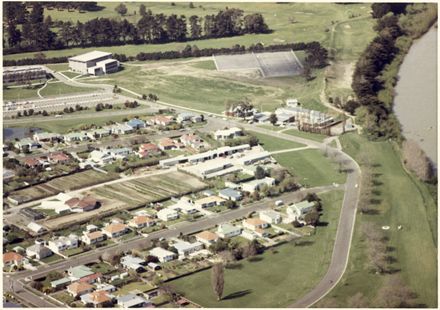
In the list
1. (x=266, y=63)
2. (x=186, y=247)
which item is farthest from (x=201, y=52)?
(x=186, y=247)

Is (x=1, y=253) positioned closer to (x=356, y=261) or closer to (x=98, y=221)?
(x=98, y=221)

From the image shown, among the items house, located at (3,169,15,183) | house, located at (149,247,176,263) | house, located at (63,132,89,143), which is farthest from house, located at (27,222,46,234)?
house, located at (63,132,89,143)

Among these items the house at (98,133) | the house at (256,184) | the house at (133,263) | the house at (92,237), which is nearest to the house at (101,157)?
the house at (98,133)

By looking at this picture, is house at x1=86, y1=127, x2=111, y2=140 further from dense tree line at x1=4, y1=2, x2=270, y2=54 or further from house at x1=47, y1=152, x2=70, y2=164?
dense tree line at x1=4, y1=2, x2=270, y2=54

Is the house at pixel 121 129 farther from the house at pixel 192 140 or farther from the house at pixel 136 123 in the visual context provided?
the house at pixel 192 140

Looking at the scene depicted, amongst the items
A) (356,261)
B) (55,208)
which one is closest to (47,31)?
(55,208)

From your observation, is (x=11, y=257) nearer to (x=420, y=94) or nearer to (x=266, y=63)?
(x=420, y=94)
